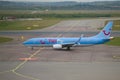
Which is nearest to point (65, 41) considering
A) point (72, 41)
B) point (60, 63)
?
point (72, 41)

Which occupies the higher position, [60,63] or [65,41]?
[65,41]

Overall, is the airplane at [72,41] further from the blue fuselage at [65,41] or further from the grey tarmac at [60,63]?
the grey tarmac at [60,63]

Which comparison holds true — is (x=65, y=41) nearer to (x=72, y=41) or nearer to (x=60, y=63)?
(x=72, y=41)

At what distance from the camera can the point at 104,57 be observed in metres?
51.4

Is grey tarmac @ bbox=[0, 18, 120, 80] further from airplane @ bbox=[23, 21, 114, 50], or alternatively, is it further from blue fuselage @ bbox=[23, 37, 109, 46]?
blue fuselage @ bbox=[23, 37, 109, 46]

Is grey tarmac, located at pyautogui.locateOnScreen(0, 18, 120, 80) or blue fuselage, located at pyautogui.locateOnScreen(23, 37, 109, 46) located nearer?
grey tarmac, located at pyautogui.locateOnScreen(0, 18, 120, 80)

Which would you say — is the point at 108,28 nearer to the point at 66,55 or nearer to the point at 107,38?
the point at 107,38

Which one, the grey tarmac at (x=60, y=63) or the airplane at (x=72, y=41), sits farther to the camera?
the airplane at (x=72, y=41)

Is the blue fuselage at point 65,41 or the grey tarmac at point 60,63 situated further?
the blue fuselage at point 65,41

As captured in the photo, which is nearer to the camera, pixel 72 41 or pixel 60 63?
pixel 60 63

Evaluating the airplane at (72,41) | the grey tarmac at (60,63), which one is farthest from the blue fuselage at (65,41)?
the grey tarmac at (60,63)

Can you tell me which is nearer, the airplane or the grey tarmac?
the grey tarmac

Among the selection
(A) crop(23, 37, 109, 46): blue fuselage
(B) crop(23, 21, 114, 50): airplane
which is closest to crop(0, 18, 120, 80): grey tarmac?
(B) crop(23, 21, 114, 50): airplane

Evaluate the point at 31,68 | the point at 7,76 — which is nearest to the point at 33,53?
the point at 31,68
